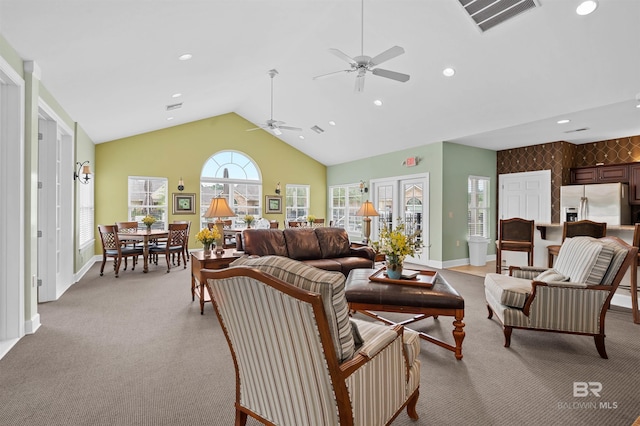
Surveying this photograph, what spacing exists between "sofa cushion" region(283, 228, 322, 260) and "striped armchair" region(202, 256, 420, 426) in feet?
9.84

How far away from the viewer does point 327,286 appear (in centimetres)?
124

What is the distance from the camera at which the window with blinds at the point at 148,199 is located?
7828mm

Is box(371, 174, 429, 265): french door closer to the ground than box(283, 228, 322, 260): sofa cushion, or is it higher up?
higher up

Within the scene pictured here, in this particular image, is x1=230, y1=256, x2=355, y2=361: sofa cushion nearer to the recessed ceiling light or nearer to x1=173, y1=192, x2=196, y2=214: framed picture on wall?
the recessed ceiling light

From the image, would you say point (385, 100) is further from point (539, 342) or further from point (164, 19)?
point (539, 342)

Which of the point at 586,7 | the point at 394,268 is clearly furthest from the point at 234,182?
the point at 586,7

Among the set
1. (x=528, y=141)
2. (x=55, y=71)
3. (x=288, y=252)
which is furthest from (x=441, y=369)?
(x=528, y=141)

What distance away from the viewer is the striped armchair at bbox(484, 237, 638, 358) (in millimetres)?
2662

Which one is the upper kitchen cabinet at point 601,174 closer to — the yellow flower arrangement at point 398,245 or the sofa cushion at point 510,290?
the sofa cushion at point 510,290

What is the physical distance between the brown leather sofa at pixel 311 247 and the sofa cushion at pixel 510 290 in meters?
1.74

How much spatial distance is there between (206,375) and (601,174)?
780 cm

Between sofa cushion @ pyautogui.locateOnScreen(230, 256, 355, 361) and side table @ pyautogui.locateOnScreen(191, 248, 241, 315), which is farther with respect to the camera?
side table @ pyautogui.locateOnScreen(191, 248, 241, 315)

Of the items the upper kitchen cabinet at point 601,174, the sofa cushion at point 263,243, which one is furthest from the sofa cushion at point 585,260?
the upper kitchen cabinet at point 601,174

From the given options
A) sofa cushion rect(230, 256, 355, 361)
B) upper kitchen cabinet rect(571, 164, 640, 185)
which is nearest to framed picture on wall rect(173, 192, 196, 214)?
sofa cushion rect(230, 256, 355, 361)
